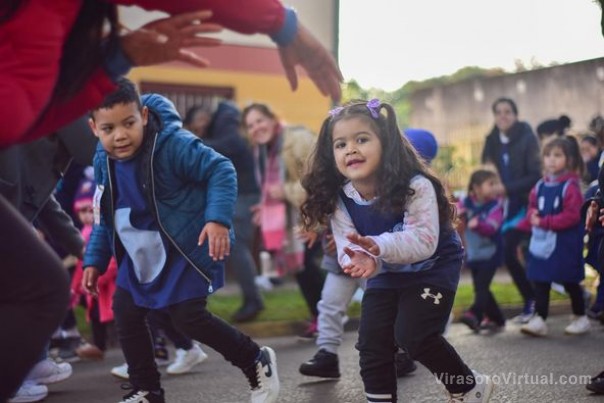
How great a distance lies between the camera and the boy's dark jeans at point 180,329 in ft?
14.5

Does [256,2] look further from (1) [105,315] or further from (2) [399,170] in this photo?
(1) [105,315]

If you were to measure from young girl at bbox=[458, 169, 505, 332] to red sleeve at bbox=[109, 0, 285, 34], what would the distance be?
5186mm

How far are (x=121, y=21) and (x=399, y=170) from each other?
1.62 metres

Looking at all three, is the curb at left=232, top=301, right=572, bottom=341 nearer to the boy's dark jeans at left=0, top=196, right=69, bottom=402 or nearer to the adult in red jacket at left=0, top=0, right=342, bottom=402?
the adult in red jacket at left=0, top=0, right=342, bottom=402

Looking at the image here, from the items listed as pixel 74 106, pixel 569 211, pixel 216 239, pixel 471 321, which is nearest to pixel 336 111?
pixel 216 239

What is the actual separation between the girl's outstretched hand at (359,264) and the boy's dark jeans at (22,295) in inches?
53.3

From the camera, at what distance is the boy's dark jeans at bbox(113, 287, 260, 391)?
174 inches

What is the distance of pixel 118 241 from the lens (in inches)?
183

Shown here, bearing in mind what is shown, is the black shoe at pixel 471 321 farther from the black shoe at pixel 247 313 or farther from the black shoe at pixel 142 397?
the black shoe at pixel 142 397

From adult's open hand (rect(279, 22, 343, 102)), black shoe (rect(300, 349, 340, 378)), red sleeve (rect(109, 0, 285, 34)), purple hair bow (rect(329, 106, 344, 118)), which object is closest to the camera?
red sleeve (rect(109, 0, 285, 34))

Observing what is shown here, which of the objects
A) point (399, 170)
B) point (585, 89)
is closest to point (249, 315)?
point (399, 170)

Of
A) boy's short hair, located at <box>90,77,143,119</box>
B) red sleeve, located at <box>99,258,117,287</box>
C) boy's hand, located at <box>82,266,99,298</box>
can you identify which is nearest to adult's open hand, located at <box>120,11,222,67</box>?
boy's short hair, located at <box>90,77,143,119</box>

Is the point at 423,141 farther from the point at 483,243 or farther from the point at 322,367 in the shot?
the point at 483,243

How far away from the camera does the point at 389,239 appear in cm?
379
